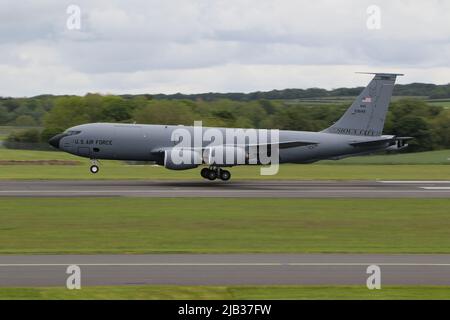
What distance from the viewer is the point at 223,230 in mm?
28922

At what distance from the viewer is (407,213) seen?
34750 mm

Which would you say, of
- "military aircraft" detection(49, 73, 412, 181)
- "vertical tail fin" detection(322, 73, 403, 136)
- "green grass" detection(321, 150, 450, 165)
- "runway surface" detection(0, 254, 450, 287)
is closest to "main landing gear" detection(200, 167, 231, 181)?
"military aircraft" detection(49, 73, 412, 181)

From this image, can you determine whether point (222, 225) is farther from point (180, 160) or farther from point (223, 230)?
point (180, 160)

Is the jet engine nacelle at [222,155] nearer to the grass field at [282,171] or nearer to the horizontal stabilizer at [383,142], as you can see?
the grass field at [282,171]

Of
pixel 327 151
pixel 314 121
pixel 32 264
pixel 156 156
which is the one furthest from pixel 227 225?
pixel 314 121

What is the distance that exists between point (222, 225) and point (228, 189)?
1575cm

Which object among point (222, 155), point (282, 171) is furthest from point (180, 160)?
point (282, 171)

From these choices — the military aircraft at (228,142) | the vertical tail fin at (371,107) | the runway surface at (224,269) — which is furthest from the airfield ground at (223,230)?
the vertical tail fin at (371,107)

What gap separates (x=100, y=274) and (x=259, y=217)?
1433 centimetres

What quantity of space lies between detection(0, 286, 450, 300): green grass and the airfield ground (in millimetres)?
20

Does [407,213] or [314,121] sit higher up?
[314,121]

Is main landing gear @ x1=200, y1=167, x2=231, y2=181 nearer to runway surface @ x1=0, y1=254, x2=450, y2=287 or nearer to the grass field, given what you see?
the grass field

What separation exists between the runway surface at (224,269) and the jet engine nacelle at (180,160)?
2607 cm
